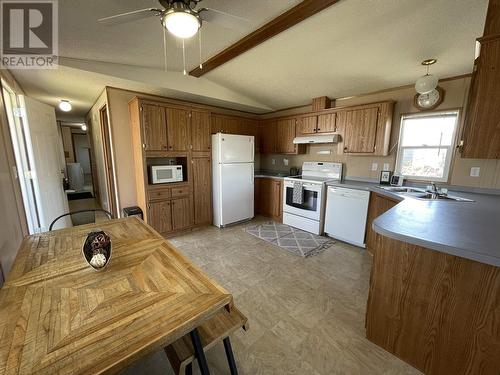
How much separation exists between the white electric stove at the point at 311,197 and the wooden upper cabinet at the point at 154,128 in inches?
88.3

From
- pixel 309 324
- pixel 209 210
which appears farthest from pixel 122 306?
pixel 209 210

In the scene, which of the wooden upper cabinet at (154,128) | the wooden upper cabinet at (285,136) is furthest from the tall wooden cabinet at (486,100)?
the wooden upper cabinet at (154,128)

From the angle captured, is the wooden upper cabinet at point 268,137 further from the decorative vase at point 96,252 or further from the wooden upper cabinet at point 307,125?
the decorative vase at point 96,252

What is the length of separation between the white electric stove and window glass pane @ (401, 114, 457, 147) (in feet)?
3.48

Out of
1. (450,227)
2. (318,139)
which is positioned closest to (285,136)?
(318,139)

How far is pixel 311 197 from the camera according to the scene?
3484 mm

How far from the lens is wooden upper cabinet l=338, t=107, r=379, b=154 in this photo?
307 cm

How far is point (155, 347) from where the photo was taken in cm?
70

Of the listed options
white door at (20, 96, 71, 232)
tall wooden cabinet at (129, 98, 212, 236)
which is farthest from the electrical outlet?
white door at (20, 96, 71, 232)

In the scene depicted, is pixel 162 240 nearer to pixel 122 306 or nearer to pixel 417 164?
pixel 122 306

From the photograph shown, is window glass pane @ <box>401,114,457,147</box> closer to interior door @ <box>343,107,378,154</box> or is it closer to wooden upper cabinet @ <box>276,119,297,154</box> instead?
interior door @ <box>343,107,378,154</box>

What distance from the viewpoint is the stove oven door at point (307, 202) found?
338cm

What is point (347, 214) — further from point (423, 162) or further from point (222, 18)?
point (222, 18)

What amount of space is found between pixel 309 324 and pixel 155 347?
143 centimetres
